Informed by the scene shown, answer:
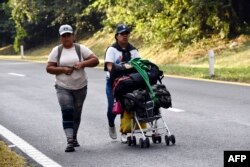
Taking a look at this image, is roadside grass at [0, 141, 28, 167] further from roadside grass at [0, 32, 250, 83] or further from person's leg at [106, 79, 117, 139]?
roadside grass at [0, 32, 250, 83]

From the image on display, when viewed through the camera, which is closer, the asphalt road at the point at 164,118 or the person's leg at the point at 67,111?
the asphalt road at the point at 164,118

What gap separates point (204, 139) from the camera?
30.5 feet

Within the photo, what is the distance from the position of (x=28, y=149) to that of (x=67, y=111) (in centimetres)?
81

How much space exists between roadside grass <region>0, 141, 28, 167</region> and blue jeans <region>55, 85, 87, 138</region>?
33.4 inches

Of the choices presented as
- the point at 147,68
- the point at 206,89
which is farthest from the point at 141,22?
the point at 147,68

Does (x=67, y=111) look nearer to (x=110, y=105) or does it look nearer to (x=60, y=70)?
(x=60, y=70)

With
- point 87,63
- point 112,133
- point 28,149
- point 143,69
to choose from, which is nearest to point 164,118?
point 112,133

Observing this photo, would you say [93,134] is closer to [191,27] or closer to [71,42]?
[71,42]

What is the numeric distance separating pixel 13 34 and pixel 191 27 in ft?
87.9

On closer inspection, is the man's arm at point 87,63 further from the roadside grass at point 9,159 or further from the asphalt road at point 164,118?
→ the roadside grass at point 9,159

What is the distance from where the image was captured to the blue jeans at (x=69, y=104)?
8.82 meters

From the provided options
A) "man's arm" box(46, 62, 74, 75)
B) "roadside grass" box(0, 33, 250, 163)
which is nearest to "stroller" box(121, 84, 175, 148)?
"man's arm" box(46, 62, 74, 75)

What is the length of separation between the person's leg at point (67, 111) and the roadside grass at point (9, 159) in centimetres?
79

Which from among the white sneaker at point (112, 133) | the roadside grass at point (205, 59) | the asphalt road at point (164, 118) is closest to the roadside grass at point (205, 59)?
the roadside grass at point (205, 59)
